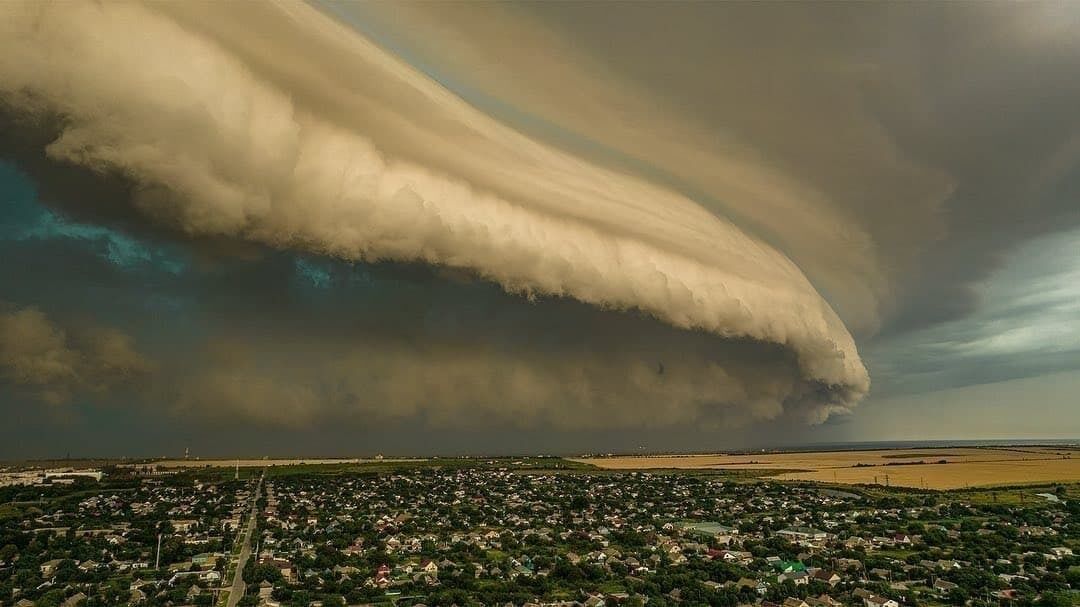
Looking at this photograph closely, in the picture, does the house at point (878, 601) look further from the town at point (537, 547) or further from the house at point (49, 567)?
the house at point (49, 567)

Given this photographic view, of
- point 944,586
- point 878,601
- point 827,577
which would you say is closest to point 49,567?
point 827,577

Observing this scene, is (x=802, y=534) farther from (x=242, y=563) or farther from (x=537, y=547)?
(x=242, y=563)

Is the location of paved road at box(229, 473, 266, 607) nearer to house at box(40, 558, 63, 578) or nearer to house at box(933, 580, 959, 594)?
house at box(40, 558, 63, 578)

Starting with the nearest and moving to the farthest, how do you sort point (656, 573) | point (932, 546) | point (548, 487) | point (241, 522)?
point (656, 573), point (932, 546), point (241, 522), point (548, 487)

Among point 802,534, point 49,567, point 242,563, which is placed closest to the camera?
A: point 49,567

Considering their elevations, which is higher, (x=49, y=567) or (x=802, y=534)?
(x=802, y=534)

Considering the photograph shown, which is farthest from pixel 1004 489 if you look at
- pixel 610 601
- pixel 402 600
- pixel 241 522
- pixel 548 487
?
pixel 241 522

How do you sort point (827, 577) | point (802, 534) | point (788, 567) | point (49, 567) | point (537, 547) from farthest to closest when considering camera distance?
point (802, 534), point (537, 547), point (49, 567), point (788, 567), point (827, 577)

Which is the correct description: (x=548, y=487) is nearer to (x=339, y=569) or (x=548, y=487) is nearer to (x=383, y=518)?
(x=383, y=518)

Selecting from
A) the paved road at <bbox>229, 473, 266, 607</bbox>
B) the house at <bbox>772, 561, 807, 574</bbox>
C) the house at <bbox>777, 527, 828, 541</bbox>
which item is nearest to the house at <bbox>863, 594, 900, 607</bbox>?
the house at <bbox>772, 561, 807, 574</bbox>
